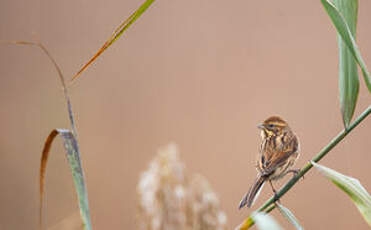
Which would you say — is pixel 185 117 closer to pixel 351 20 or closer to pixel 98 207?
pixel 98 207

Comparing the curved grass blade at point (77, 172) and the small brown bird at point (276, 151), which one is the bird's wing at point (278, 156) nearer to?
the small brown bird at point (276, 151)

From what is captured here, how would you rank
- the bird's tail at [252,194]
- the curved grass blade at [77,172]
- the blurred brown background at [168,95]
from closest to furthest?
the curved grass blade at [77,172], the bird's tail at [252,194], the blurred brown background at [168,95]

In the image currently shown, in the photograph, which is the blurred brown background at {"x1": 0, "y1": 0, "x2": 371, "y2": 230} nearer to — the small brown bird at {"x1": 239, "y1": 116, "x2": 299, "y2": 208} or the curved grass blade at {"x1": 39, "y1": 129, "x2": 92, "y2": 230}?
the small brown bird at {"x1": 239, "y1": 116, "x2": 299, "y2": 208}

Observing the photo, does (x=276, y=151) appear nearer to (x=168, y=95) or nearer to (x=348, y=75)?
(x=348, y=75)

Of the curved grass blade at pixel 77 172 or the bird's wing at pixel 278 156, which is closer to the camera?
the curved grass blade at pixel 77 172

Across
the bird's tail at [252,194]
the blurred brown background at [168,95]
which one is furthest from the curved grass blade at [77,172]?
the blurred brown background at [168,95]

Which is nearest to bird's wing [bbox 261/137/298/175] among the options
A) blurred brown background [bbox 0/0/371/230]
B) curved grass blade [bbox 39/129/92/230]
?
curved grass blade [bbox 39/129/92/230]
